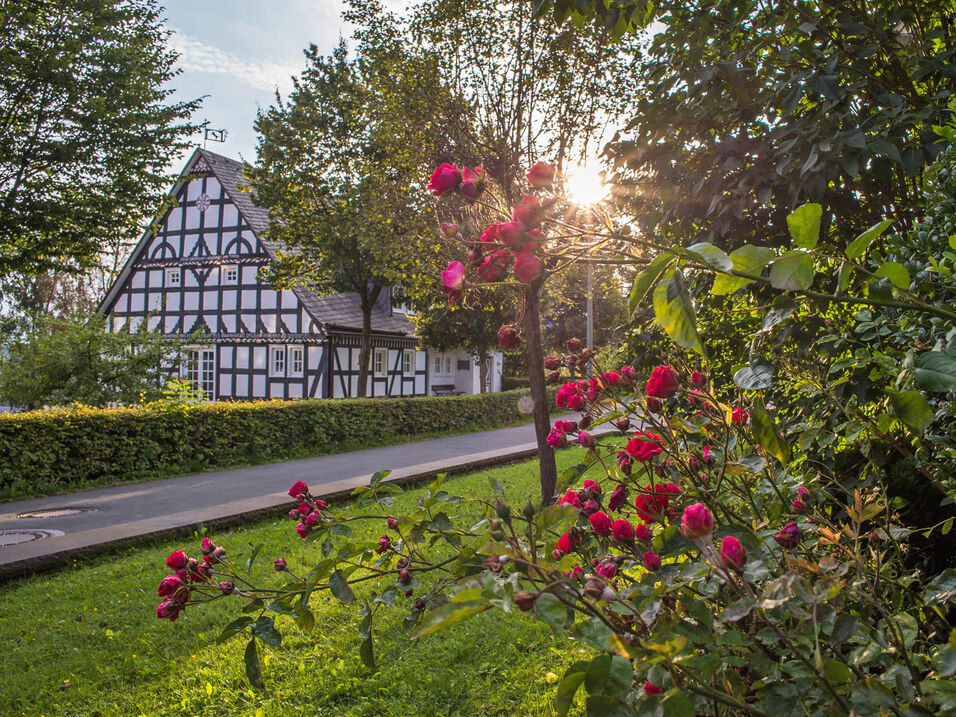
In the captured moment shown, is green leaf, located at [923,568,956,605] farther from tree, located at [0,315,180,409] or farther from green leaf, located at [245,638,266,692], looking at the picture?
tree, located at [0,315,180,409]

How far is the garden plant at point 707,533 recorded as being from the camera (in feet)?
3.03

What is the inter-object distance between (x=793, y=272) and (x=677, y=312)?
0.54 feet

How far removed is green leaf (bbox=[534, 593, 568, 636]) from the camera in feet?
2.89

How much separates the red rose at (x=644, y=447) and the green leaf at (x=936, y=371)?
597mm

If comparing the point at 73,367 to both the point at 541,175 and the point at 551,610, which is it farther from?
the point at 551,610

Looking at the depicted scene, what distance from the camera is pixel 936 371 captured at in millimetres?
918

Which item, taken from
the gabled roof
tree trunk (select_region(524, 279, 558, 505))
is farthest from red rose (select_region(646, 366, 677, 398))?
the gabled roof

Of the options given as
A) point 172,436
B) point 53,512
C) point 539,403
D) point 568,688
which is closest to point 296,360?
point 172,436

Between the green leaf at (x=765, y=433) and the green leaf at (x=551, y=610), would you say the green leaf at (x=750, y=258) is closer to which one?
the green leaf at (x=765, y=433)

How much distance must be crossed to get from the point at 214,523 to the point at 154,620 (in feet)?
8.40

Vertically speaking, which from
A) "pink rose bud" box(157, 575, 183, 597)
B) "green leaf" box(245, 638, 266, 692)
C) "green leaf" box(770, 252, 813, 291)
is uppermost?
"green leaf" box(770, 252, 813, 291)

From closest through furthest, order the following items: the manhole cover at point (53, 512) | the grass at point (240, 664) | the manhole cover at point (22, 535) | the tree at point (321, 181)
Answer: the grass at point (240, 664), the manhole cover at point (22, 535), the manhole cover at point (53, 512), the tree at point (321, 181)

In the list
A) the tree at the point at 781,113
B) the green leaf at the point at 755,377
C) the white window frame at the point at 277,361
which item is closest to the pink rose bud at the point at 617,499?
the green leaf at the point at 755,377

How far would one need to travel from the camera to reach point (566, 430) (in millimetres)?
1598
